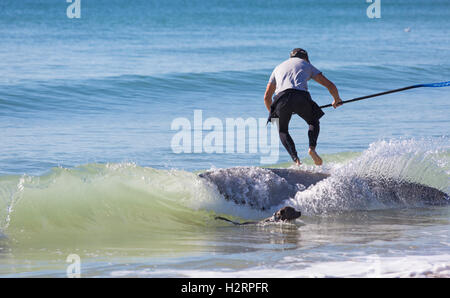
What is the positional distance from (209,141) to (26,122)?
13.2ft

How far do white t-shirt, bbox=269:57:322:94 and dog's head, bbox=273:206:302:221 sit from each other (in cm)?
158

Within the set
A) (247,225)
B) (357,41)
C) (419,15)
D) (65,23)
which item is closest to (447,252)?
(247,225)

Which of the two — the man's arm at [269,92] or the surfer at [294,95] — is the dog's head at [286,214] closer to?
the surfer at [294,95]

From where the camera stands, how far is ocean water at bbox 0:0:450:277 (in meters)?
5.81

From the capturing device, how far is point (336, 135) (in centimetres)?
1279

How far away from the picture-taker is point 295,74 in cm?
810

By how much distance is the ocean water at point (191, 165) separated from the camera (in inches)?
229

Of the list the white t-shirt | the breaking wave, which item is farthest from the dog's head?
the white t-shirt

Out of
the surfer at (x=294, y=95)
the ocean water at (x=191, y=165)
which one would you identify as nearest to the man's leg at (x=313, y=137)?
the surfer at (x=294, y=95)

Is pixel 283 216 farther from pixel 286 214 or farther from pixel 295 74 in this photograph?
pixel 295 74

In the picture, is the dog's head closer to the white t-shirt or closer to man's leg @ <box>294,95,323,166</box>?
man's leg @ <box>294,95,323,166</box>

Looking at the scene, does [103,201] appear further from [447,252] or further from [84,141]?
[84,141]

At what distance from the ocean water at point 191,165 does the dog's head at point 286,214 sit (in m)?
0.11

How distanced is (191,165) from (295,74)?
281cm
